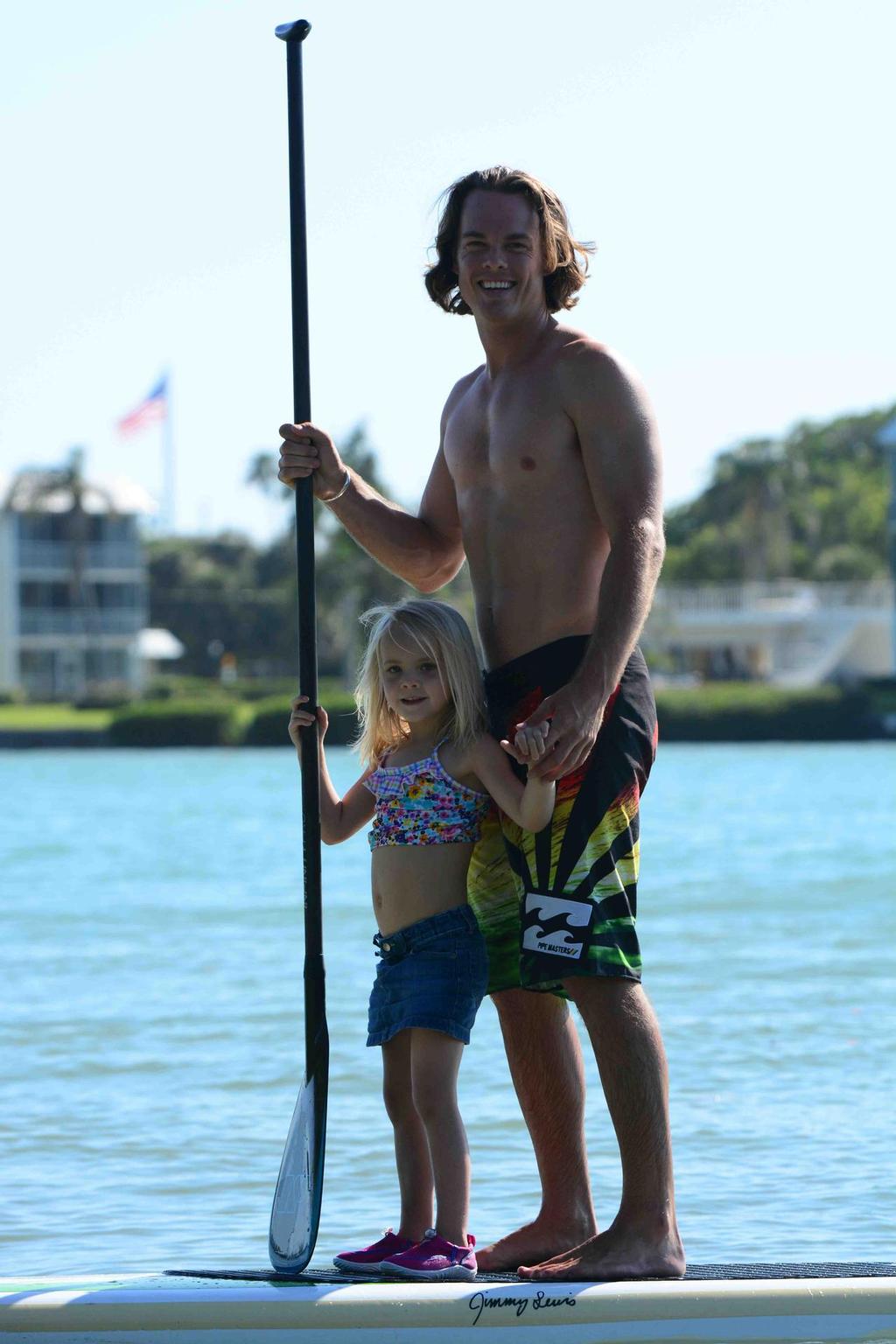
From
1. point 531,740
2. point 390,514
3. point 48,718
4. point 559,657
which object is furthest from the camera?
point 48,718

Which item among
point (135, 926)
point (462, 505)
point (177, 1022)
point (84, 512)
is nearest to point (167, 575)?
point (84, 512)

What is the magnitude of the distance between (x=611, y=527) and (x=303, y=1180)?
1446 millimetres

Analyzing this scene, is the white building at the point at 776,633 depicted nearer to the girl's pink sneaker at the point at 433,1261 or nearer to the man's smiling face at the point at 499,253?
the man's smiling face at the point at 499,253

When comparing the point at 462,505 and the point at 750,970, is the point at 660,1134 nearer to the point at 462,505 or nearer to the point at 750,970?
the point at 462,505

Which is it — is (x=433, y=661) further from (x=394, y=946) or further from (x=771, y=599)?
(x=771, y=599)

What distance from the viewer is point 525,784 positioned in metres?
4.02

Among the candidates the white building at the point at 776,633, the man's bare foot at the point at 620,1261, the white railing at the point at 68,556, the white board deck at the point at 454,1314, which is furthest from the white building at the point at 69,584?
the white board deck at the point at 454,1314

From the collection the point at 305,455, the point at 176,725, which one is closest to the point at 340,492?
the point at 305,455

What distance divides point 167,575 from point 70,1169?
71392 mm

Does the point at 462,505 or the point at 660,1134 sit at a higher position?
the point at 462,505

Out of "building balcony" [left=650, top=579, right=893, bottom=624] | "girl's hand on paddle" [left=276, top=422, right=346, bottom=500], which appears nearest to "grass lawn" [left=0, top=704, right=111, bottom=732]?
"building balcony" [left=650, top=579, right=893, bottom=624]

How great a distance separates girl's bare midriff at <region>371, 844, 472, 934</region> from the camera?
165 inches

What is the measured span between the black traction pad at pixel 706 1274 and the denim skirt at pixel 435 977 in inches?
18.0

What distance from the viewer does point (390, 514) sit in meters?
4.54
